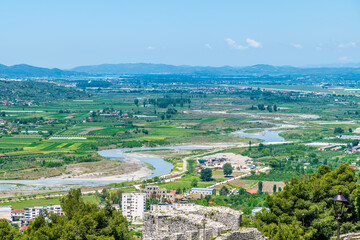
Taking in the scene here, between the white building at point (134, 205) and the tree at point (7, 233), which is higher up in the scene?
the tree at point (7, 233)

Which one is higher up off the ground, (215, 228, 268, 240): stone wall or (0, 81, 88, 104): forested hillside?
(215, 228, 268, 240): stone wall

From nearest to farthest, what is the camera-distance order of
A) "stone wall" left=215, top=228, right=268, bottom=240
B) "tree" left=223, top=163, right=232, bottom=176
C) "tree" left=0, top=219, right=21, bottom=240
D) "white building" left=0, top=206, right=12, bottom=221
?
"stone wall" left=215, top=228, right=268, bottom=240, "tree" left=0, top=219, right=21, bottom=240, "white building" left=0, top=206, right=12, bottom=221, "tree" left=223, top=163, right=232, bottom=176

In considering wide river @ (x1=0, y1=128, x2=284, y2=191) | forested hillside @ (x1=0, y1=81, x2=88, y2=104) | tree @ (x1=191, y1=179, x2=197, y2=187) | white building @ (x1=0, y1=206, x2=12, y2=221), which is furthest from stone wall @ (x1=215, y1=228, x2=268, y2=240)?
forested hillside @ (x1=0, y1=81, x2=88, y2=104)

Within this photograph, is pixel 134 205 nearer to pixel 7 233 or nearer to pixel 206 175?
pixel 206 175

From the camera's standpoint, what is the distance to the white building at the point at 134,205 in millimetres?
37094

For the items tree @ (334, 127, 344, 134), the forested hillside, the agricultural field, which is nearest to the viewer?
the agricultural field

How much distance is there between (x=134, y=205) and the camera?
37844 mm

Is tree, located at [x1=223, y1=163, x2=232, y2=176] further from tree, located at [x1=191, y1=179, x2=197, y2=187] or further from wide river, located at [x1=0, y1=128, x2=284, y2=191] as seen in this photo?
wide river, located at [x1=0, y1=128, x2=284, y2=191]

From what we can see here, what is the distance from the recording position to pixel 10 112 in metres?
111

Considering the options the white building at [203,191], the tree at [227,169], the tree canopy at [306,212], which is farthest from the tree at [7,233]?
the tree at [227,169]

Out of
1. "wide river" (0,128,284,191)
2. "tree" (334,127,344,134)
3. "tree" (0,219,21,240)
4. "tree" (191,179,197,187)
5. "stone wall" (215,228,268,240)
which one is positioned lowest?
"wide river" (0,128,284,191)

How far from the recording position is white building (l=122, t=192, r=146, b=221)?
37094 mm

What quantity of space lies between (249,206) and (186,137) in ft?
131

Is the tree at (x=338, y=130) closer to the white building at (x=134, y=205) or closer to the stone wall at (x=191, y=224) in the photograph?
the white building at (x=134, y=205)
